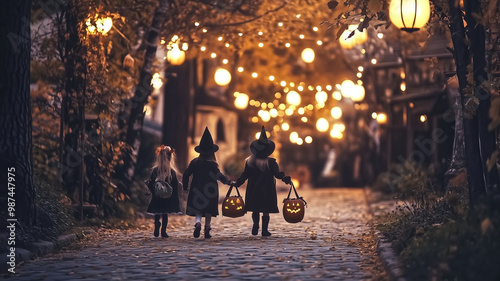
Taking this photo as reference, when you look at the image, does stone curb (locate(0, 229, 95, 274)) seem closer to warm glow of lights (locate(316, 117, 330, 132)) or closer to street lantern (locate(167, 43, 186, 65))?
street lantern (locate(167, 43, 186, 65))

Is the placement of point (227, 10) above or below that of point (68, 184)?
above

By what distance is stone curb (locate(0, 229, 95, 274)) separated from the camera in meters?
12.3

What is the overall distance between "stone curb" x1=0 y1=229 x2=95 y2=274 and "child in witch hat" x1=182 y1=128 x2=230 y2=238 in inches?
79.8

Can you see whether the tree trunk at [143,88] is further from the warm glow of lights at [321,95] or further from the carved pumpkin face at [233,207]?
the warm glow of lights at [321,95]

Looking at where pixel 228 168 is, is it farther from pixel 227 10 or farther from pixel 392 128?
pixel 227 10

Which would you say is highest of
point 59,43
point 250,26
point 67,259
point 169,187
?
point 250,26

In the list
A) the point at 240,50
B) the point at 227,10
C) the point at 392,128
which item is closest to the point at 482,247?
the point at 227,10

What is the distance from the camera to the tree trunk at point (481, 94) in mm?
12258

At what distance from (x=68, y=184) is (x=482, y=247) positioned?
11861mm

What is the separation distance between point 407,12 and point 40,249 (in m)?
6.25

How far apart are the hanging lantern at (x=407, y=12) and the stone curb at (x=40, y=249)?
5.99 m

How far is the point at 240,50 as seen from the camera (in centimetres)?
2666

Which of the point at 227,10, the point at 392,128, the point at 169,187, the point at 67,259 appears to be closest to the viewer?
the point at 67,259

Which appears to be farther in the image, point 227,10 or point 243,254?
point 227,10
